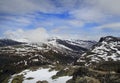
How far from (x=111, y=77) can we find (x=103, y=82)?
1.57 m

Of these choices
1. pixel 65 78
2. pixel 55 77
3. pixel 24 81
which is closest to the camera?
pixel 65 78

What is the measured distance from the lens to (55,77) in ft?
163

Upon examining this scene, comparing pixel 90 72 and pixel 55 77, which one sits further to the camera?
pixel 55 77

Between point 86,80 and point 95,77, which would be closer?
point 86,80

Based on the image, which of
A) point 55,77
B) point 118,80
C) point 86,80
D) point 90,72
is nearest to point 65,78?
point 55,77

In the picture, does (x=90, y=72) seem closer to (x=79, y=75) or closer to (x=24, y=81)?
(x=79, y=75)

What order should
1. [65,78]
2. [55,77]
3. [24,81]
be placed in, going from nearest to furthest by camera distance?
[65,78] < [55,77] < [24,81]

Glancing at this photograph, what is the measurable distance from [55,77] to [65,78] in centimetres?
376

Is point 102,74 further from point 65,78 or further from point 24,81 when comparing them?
point 24,81

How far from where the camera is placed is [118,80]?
35469mm

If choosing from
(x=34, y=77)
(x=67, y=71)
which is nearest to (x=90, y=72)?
(x=67, y=71)

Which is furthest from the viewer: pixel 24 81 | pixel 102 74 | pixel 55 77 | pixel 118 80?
pixel 24 81

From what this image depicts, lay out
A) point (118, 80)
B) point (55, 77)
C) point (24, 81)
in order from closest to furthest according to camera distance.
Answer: point (118, 80) → point (55, 77) → point (24, 81)

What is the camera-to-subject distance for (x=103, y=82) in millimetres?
37688
